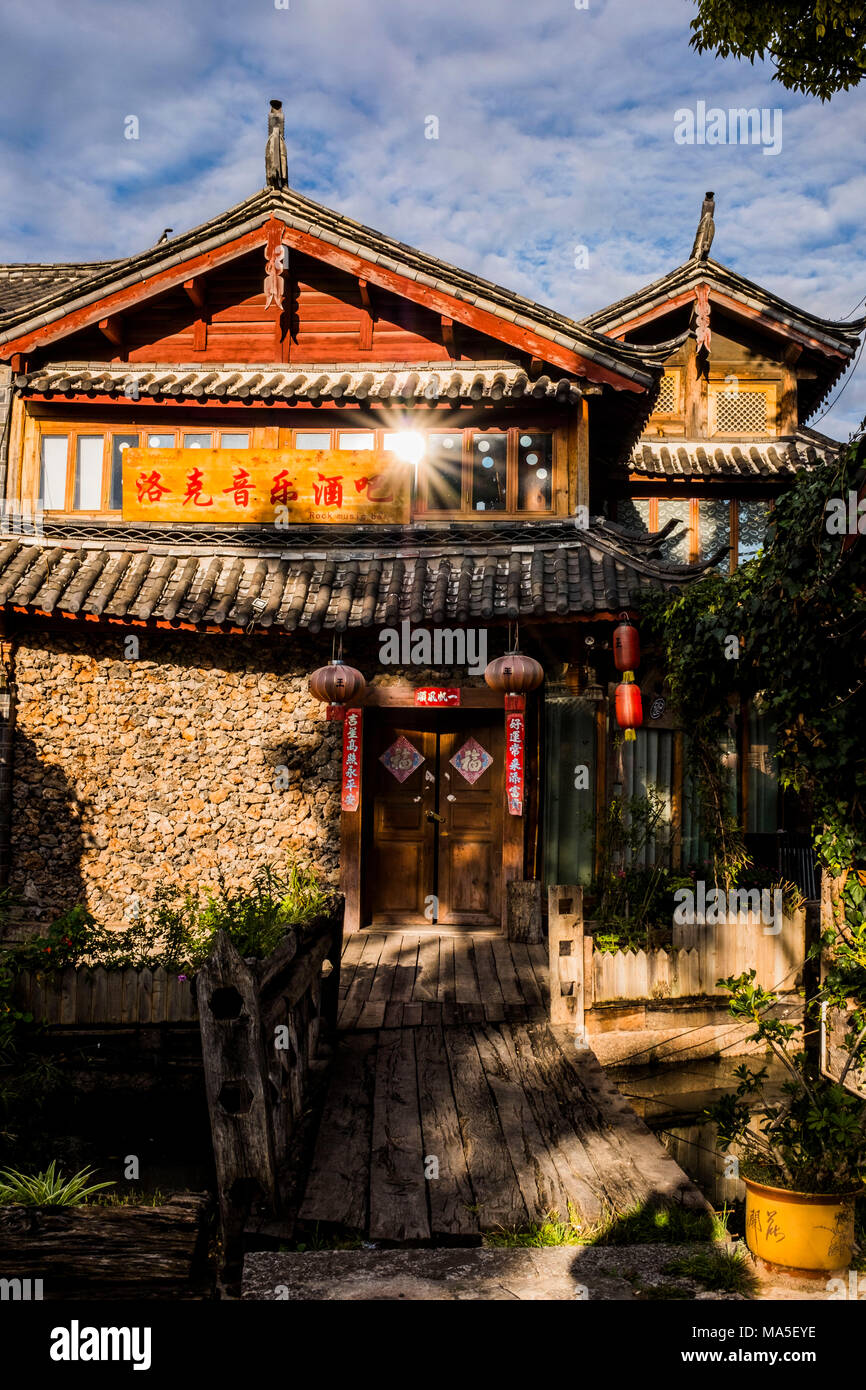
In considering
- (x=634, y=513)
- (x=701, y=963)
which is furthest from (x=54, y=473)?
(x=701, y=963)

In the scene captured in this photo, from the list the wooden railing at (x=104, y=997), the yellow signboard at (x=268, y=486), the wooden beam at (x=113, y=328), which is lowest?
the wooden railing at (x=104, y=997)

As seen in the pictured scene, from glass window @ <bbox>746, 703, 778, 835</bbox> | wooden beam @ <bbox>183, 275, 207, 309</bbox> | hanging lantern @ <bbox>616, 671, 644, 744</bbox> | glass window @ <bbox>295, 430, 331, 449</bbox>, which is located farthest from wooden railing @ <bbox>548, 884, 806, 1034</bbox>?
wooden beam @ <bbox>183, 275, 207, 309</bbox>

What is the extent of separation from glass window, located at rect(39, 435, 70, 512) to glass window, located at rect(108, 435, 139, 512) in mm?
623

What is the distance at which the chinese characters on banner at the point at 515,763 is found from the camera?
11.3m

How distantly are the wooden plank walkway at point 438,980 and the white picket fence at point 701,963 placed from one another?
708 mm

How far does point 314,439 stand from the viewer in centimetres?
1244

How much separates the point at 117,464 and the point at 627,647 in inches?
285

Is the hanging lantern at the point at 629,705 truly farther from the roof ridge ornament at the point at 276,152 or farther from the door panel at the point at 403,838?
the roof ridge ornament at the point at 276,152

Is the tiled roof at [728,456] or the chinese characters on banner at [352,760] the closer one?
the chinese characters on banner at [352,760]

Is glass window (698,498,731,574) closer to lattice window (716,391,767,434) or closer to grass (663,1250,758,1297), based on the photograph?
lattice window (716,391,767,434)

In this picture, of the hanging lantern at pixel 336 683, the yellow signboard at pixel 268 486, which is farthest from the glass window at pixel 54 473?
the hanging lantern at pixel 336 683

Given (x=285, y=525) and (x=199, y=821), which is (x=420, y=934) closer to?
(x=199, y=821)
